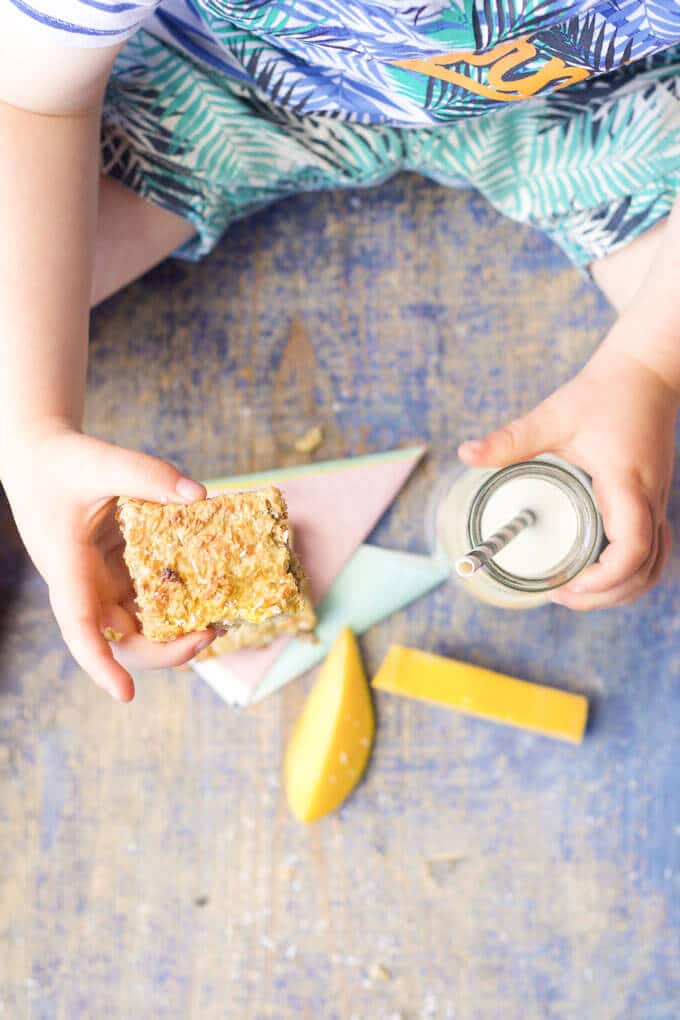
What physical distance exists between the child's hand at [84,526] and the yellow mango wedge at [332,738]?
22 cm

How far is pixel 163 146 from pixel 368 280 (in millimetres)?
239

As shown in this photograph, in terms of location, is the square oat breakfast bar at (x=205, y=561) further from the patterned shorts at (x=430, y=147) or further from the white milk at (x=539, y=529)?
the patterned shorts at (x=430, y=147)

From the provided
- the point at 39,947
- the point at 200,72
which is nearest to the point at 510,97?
the point at 200,72

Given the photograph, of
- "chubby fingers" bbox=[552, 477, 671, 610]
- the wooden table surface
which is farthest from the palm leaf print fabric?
"chubby fingers" bbox=[552, 477, 671, 610]

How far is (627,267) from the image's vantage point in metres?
0.72

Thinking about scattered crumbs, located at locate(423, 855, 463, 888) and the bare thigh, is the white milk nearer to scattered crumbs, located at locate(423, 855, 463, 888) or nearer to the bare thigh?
the bare thigh

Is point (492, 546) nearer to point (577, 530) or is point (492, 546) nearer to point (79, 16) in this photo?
point (577, 530)

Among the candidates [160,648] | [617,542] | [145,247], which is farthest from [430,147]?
[160,648]

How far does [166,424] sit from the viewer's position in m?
0.82

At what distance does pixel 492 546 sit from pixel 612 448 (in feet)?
0.46

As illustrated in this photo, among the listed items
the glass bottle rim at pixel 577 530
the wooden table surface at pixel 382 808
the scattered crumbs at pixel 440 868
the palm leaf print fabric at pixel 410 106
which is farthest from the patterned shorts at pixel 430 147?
the scattered crumbs at pixel 440 868

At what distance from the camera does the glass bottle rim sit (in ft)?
1.95

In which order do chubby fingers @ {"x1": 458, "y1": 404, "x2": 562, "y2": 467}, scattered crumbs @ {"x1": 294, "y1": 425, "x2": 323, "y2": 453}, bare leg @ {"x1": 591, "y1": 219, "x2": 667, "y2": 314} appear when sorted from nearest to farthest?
chubby fingers @ {"x1": 458, "y1": 404, "x2": 562, "y2": 467}
bare leg @ {"x1": 591, "y1": 219, "x2": 667, "y2": 314}
scattered crumbs @ {"x1": 294, "y1": 425, "x2": 323, "y2": 453}

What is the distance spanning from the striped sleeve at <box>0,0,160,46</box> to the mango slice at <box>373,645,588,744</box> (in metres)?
0.56
